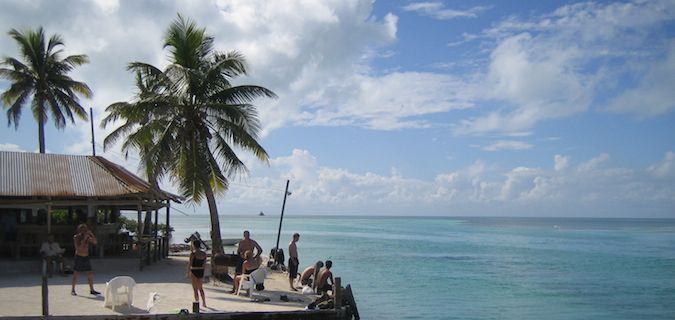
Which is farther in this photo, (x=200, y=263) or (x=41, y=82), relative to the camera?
(x=41, y=82)

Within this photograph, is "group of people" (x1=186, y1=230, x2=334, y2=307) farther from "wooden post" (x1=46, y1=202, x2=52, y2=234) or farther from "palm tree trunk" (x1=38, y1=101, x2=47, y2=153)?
"palm tree trunk" (x1=38, y1=101, x2=47, y2=153)

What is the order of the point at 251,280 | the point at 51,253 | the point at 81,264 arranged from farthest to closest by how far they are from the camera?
the point at 51,253
the point at 251,280
the point at 81,264

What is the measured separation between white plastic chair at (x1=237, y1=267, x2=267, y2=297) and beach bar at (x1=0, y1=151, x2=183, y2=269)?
533cm

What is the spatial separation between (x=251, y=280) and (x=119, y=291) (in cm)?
320

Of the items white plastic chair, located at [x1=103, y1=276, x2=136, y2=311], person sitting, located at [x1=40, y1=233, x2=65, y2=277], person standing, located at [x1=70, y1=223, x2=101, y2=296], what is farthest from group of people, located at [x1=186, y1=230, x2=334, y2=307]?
person sitting, located at [x1=40, y1=233, x2=65, y2=277]

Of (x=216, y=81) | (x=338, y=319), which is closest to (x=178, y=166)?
(x=216, y=81)

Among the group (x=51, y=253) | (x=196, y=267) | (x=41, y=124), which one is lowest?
(x=196, y=267)

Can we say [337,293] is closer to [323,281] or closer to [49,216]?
[323,281]

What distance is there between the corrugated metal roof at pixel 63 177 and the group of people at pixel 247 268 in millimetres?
4790

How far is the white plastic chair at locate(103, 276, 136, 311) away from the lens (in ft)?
38.6

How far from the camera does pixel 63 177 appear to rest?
19109 millimetres

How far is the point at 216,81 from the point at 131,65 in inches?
106

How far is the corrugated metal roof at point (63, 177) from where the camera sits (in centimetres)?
1806

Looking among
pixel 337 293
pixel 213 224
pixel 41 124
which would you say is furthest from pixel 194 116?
pixel 41 124
